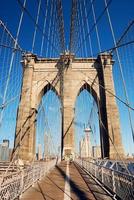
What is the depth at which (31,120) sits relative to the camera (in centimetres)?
2386

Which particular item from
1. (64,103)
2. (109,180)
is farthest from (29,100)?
(109,180)

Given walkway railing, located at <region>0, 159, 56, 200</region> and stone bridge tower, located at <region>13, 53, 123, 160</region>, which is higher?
stone bridge tower, located at <region>13, 53, 123, 160</region>

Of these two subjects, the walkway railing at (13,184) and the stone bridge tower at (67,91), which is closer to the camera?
the walkway railing at (13,184)

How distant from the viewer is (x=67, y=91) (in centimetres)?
2527

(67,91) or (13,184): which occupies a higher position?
(67,91)

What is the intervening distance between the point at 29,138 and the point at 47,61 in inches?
402

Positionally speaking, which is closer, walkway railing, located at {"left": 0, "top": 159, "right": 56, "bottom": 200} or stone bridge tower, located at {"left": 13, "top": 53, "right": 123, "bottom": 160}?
walkway railing, located at {"left": 0, "top": 159, "right": 56, "bottom": 200}

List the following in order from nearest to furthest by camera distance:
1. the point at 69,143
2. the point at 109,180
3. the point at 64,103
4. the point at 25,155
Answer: the point at 109,180 → the point at 25,155 → the point at 69,143 → the point at 64,103

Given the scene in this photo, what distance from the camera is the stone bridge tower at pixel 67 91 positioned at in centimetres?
2245

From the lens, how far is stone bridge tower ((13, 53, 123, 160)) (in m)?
22.5

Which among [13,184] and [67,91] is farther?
[67,91]

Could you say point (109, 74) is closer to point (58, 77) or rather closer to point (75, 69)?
point (75, 69)

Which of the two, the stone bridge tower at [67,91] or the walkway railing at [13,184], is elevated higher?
the stone bridge tower at [67,91]

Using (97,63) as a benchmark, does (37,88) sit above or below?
below
